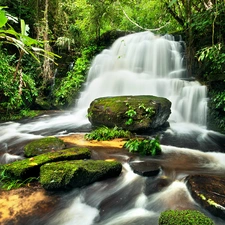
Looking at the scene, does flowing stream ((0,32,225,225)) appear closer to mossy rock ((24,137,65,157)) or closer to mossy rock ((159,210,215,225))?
mossy rock ((24,137,65,157))

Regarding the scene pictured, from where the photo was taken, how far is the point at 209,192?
2.95 m

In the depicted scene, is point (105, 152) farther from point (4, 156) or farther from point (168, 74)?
point (168, 74)

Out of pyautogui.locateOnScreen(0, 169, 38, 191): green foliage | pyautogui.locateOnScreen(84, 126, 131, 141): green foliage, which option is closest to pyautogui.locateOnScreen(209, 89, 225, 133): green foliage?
pyautogui.locateOnScreen(84, 126, 131, 141): green foliage

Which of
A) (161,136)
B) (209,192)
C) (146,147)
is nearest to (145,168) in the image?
(146,147)

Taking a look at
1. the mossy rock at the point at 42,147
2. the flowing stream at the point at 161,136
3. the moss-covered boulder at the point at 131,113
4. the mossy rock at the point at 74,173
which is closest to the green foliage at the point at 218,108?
the flowing stream at the point at 161,136

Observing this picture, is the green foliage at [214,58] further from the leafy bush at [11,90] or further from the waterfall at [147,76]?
the leafy bush at [11,90]

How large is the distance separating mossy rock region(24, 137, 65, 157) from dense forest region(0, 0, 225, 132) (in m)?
3.12

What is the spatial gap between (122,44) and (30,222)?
34.1ft

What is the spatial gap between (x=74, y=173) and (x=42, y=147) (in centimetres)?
158

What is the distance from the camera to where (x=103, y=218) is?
2.85m

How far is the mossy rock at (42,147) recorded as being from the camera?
4.53 m

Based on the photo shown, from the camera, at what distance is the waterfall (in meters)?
7.71

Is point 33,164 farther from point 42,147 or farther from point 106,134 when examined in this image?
point 106,134

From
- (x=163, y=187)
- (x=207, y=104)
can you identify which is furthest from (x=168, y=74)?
(x=163, y=187)
